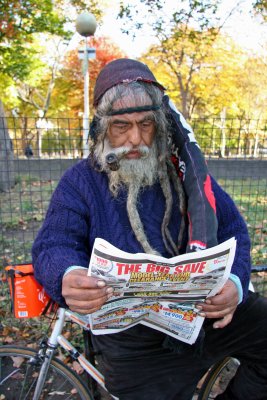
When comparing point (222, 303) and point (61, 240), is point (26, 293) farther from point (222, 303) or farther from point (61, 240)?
point (222, 303)

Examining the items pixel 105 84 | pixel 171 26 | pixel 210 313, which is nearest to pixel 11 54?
pixel 171 26

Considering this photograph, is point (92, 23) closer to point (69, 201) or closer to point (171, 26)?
point (171, 26)

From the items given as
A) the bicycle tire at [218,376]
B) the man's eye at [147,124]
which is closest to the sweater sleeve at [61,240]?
the man's eye at [147,124]

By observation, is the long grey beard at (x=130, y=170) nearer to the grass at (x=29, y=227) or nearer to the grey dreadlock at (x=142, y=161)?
the grey dreadlock at (x=142, y=161)

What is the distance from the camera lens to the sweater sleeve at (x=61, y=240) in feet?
5.03

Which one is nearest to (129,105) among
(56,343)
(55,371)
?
(56,343)

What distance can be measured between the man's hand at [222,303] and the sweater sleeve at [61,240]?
1.81 feet

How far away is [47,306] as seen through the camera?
1.91 meters

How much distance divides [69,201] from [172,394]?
1.13m

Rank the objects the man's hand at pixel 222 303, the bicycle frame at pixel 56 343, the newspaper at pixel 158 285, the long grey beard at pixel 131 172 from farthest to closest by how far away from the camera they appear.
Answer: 1. the bicycle frame at pixel 56 343
2. the long grey beard at pixel 131 172
3. the man's hand at pixel 222 303
4. the newspaper at pixel 158 285

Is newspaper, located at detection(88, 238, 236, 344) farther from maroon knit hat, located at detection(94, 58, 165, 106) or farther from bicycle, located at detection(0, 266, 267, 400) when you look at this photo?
maroon knit hat, located at detection(94, 58, 165, 106)

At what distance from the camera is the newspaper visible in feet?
4.10

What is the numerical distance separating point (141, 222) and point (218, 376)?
48.3 inches

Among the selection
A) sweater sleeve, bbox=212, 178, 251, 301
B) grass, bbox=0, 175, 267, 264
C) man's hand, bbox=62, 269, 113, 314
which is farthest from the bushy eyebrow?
grass, bbox=0, 175, 267, 264
